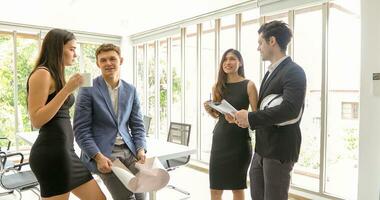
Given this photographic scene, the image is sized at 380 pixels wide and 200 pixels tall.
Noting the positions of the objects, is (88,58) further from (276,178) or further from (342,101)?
(276,178)

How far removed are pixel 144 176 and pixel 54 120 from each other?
520mm

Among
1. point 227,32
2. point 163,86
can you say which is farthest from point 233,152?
point 163,86

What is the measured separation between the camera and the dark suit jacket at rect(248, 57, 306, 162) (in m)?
1.41

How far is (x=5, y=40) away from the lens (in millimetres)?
4812

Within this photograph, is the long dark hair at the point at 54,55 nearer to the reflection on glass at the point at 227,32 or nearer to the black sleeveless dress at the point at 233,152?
the black sleeveless dress at the point at 233,152

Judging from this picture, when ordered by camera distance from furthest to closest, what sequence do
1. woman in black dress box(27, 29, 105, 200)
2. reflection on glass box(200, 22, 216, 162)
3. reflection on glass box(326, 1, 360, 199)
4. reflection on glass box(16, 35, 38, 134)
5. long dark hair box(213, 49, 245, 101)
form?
reflection on glass box(16, 35, 38, 134), reflection on glass box(200, 22, 216, 162), reflection on glass box(326, 1, 360, 199), long dark hair box(213, 49, 245, 101), woman in black dress box(27, 29, 105, 200)

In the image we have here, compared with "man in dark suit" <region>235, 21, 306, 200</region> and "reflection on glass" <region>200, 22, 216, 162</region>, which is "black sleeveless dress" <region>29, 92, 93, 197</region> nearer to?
"man in dark suit" <region>235, 21, 306, 200</region>

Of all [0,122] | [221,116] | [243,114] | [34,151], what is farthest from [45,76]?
[0,122]

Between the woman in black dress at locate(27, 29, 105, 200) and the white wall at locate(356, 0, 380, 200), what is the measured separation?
2.35 metres

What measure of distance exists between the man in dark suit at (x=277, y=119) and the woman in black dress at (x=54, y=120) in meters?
0.91

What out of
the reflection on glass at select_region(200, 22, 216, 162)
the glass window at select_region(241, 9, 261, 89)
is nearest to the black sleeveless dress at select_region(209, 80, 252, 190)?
the glass window at select_region(241, 9, 261, 89)

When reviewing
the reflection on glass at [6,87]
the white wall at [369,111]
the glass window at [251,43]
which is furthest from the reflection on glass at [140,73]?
the white wall at [369,111]

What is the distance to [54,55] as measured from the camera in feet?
4.66

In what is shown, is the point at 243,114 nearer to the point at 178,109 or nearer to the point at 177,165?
the point at 177,165
